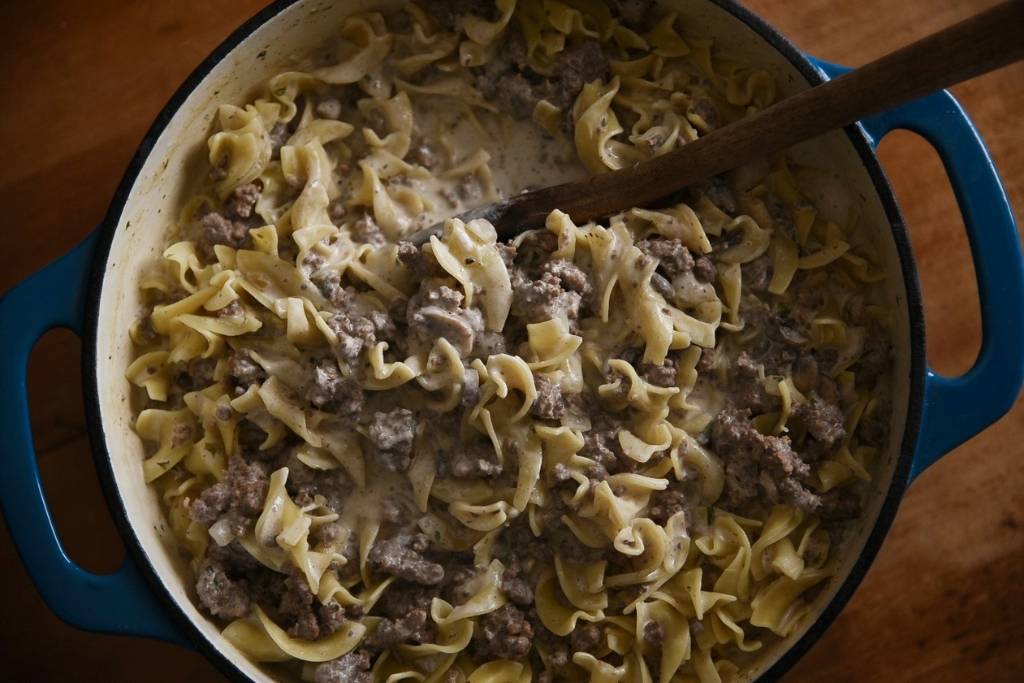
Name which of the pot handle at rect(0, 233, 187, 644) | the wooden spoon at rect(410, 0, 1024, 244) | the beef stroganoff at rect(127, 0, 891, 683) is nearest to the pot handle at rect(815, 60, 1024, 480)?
the beef stroganoff at rect(127, 0, 891, 683)

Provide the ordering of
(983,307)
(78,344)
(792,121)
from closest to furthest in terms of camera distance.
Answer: (792,121) → (983,307) → (78,344)

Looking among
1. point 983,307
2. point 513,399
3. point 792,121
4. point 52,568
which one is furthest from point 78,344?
point 983,307

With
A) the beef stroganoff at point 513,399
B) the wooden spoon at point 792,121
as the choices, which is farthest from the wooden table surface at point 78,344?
the wooden spoon at point 792,121

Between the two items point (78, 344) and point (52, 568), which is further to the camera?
point (78, 344)

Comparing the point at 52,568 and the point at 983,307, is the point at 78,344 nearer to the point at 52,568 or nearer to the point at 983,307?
the point at 52,568

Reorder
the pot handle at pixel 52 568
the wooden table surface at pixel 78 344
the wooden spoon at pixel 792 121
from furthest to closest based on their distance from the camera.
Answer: the wooden table surface at pixel 78 344 < the pot handle at pixel 52 568 < the wooden spoon at pixel 792 121

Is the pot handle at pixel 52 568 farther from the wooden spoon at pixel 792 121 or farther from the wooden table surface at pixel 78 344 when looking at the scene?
the wooden spoon at pixel 792 121
